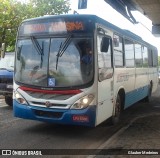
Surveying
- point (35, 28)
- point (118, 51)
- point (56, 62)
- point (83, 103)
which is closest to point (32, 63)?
point (56, 62)

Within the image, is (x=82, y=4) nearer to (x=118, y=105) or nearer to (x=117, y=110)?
(x=118, y=105)

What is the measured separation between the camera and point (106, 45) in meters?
8.59

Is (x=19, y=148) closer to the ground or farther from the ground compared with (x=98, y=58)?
closer to the ground

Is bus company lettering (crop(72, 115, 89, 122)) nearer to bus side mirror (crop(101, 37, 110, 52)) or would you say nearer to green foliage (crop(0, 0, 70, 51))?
bus side mirror (crop(101, 37, 110, 52))

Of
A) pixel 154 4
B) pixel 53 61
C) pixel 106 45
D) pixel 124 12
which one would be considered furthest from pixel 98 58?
pixel 124 12

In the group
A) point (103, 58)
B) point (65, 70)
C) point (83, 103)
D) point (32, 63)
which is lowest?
point (83, 103)

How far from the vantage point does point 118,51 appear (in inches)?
399

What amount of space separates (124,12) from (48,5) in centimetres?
1727

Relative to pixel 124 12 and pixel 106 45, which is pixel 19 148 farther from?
pixel 124 12

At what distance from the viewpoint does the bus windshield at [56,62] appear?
26.4 feet

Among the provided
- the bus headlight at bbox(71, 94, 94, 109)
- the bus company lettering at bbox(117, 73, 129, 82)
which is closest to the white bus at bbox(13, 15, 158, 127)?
the bus headlight at bbox(71, 94, 94, 109)

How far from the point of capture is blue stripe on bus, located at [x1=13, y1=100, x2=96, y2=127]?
795 centimetres

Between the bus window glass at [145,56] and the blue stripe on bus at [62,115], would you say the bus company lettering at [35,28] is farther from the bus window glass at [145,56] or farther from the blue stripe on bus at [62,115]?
the bus window glass at [145,56]

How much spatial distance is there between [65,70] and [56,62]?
310 millimetres
